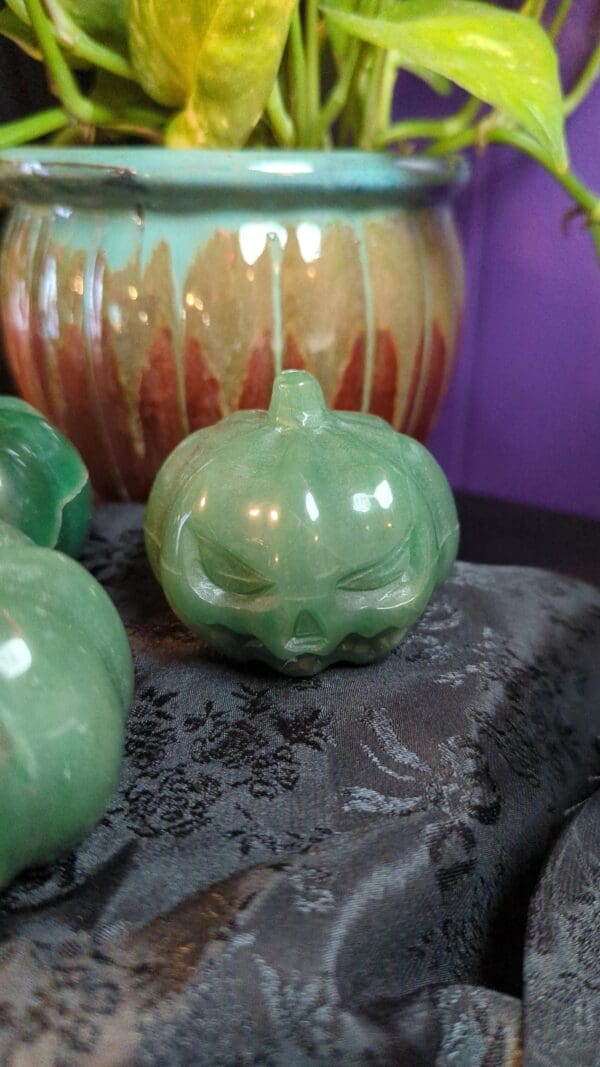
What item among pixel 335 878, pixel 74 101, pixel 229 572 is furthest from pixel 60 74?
pixel 335 878

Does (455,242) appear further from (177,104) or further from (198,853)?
(198,853)

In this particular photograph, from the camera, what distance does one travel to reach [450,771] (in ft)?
1.03

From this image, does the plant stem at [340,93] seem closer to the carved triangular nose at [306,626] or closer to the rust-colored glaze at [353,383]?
the rust-colored glaze at [353,383]

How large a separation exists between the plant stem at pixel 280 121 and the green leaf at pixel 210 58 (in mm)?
38

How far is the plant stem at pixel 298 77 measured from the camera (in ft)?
1.60

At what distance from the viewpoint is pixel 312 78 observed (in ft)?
1.66

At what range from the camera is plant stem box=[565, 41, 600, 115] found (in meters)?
0.56

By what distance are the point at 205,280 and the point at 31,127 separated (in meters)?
0.15

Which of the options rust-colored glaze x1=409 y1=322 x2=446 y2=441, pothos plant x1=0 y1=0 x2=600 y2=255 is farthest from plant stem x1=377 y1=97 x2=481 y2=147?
rust-colored glaze x1=409 y1=322 x2=446 y2=441

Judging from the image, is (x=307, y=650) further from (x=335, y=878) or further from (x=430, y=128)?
(x=430, y=128)

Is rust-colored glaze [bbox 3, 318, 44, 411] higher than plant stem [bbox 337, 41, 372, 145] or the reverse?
the reverse

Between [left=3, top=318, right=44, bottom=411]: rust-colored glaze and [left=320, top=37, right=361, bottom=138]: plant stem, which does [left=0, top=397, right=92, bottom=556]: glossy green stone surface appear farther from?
[left=320, top=37, right=361, bottom=138]: plant stem

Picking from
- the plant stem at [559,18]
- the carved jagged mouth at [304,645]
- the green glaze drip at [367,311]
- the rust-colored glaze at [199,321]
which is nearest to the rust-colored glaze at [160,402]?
the rust-colored glaze at [199,321]

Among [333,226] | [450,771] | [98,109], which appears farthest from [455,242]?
[450,771]
